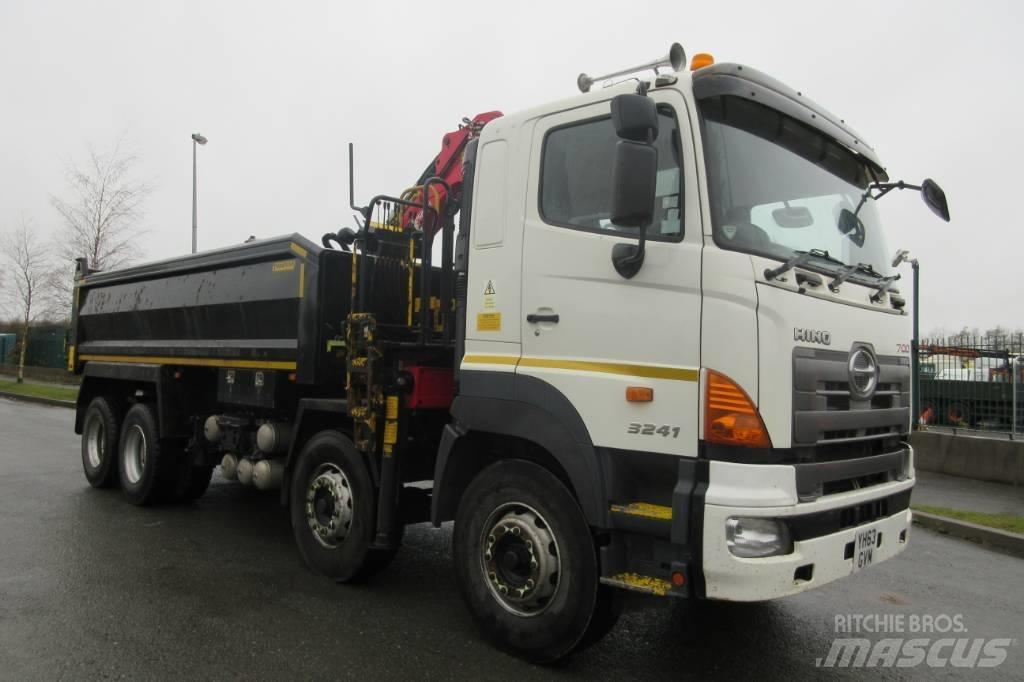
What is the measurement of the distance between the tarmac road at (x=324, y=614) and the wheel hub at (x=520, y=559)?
0.35 m

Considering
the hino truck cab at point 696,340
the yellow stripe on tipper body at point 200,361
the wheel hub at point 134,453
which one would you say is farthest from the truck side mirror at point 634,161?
the wheel hub at point 134,453

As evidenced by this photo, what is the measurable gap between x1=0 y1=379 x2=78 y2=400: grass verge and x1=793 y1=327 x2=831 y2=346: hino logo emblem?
74.0ft

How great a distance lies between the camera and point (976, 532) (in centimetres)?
735

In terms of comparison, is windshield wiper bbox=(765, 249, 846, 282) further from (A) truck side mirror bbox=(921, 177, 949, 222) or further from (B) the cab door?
(A) truck side mirror bbox=(921, 177, 949, 222)

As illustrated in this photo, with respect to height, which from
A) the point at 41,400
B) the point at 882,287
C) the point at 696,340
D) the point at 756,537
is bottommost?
the point at 41,400

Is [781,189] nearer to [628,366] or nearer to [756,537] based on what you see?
[628,366]

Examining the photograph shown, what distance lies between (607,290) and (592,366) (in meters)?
0.40

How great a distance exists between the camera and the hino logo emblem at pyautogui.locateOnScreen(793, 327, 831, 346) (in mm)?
3452

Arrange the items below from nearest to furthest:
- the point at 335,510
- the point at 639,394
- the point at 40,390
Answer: the point at 639,394, the point at 335,510, the point at 40,390

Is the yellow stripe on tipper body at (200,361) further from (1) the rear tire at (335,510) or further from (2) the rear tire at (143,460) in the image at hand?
(1) the rear tire at (335,510)

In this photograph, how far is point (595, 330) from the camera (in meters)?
3.85

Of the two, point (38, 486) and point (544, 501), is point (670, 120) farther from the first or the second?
point (38, 486)
